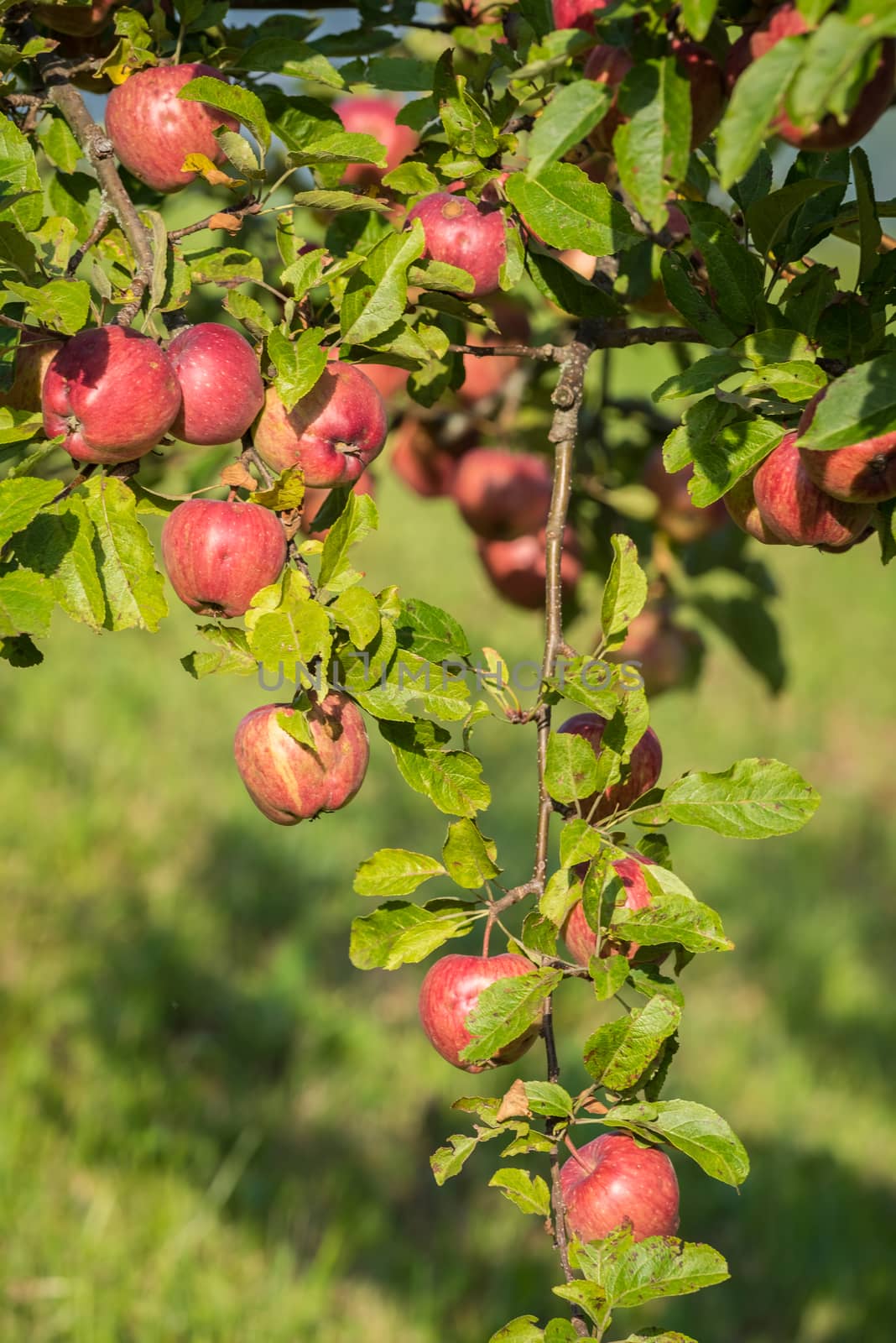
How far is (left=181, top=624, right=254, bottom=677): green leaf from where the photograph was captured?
79 centimetres

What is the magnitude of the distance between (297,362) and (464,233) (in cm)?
17

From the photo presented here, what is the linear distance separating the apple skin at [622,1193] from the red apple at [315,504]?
15.7 inches

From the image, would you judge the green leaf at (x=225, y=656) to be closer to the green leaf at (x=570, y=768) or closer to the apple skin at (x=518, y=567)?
the green leaf at (x=570, y=768)

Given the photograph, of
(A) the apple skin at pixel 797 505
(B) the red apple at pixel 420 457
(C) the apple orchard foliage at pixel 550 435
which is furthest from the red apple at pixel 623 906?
(B) the red apple at pixel 420 457

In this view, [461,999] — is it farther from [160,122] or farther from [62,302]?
[160,122]

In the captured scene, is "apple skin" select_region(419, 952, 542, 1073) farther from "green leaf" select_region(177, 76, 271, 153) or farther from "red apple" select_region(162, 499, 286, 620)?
"green leaf" select_region(177, 76, 271, 153)

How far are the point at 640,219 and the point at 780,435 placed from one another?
→ 241 mm

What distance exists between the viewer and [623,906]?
2.53 feet

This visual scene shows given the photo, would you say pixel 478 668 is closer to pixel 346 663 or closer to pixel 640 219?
pixel 346 663

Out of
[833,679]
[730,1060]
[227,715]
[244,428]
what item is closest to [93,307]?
[244,428]

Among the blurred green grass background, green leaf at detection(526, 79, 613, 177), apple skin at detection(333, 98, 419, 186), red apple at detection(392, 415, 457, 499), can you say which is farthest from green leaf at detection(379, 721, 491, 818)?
apple skin at detection(333, 98, 419, 186)

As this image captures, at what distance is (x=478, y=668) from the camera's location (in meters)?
0.83

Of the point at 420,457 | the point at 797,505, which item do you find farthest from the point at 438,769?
the point at 420,457

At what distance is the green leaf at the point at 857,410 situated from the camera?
63 centimetres
